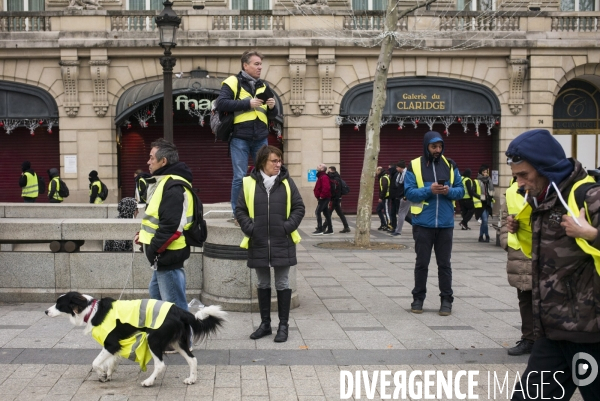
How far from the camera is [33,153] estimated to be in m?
25.2

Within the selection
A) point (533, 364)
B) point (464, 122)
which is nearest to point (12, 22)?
point (464, 122)

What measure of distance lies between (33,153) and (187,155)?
5.13m

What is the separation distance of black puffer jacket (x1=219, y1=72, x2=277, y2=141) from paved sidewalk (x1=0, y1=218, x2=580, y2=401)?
2105 mm

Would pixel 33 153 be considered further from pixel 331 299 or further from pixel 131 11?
pixel 331 299

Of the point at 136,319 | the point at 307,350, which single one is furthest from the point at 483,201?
the point at 136,319

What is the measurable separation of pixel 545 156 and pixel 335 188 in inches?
608

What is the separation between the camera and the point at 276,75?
79.7 feet

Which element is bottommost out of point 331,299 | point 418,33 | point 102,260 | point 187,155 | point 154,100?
point 331,299

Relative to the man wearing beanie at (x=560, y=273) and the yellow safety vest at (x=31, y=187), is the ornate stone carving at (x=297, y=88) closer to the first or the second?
the yellow safety vest at (x=31, y=187)

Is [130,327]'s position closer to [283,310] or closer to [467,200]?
[283,310]

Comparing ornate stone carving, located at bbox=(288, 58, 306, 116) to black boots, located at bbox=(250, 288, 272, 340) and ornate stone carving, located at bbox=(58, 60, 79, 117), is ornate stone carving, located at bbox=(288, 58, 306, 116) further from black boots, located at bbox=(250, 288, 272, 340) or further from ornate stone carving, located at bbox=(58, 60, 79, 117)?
black boots, located at bbox=(250, 288, 272, 340)

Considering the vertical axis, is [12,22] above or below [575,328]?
above

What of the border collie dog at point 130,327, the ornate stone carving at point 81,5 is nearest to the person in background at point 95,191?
the ornate stone carving at point 81,5

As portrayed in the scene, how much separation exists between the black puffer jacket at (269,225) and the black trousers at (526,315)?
2.30 m
